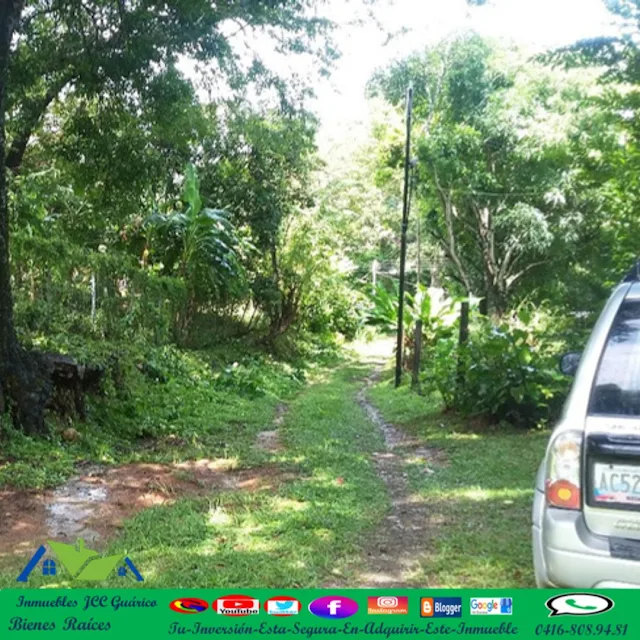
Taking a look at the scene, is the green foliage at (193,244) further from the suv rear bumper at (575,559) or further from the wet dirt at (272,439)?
the suv rear bumper at (575,559)

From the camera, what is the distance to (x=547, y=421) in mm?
8633

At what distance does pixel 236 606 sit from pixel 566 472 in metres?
1.40

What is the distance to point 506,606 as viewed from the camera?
263 cm

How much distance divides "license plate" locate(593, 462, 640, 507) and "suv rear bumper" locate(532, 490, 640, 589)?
0.12 m

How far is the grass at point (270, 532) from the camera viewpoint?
381cm

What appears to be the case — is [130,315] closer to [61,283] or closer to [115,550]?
[61,283]

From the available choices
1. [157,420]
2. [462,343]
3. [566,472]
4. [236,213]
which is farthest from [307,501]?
[236,213]

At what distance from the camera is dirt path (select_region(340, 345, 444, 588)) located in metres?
3.86

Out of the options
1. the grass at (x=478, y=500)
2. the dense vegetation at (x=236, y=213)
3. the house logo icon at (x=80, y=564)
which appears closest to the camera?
the house logo icon at (x=80, y=564)

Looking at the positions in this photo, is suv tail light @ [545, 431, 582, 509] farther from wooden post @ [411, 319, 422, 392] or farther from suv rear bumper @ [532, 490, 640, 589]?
wooden post @ [411, 319, 422, 392]

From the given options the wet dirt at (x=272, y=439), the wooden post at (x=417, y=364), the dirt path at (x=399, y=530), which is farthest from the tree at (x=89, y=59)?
the wooden post at (x=417, y=364)

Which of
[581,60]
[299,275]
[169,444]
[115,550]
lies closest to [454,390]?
[169,444]

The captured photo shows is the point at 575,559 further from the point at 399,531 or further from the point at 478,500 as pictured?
the point at 478,500

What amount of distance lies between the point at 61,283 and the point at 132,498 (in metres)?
4.53
